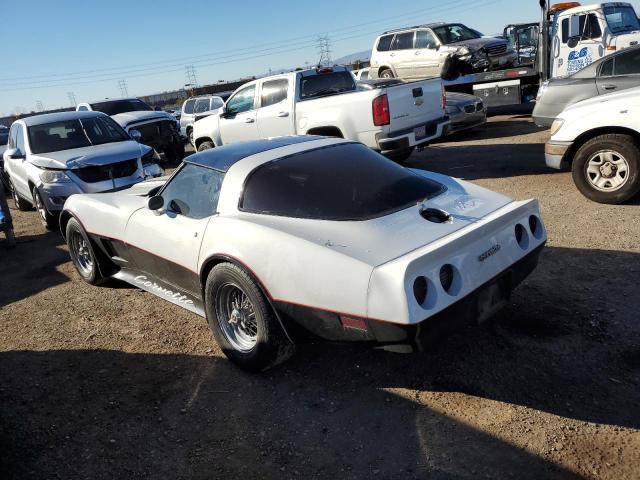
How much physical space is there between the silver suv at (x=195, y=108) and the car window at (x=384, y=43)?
5522 mm

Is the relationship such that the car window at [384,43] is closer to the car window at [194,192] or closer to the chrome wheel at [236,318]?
the car window at [194,192]

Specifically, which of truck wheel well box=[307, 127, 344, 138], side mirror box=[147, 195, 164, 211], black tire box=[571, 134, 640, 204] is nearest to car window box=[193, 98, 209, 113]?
truck wheel well box=[307, 127, 344, 138]

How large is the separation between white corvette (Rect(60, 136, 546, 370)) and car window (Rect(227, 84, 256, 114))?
19.3ft

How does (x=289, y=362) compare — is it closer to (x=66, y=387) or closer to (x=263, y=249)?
(x=263, y=249)

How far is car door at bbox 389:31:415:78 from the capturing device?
15.2m

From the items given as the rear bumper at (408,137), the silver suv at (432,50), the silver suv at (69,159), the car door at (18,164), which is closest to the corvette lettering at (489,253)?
the rear bumper at (408,137)

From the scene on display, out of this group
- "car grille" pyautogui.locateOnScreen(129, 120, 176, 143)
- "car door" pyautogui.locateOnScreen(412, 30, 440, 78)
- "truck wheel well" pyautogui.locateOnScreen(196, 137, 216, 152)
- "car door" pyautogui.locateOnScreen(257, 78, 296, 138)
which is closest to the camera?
"car door" pyautogui.locateOnScreen(257, 78, 296, 138)

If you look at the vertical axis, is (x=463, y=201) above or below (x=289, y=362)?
above

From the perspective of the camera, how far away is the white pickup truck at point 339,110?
26.3 feet

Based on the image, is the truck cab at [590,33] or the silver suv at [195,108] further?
the silver suv at [195,108]

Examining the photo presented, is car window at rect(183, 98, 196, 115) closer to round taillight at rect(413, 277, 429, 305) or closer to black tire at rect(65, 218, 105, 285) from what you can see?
black tire at rect(65, 218, 105, 285)

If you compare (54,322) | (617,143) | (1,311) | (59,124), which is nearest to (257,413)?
(54,322)

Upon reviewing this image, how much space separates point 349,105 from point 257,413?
6036 millimetres

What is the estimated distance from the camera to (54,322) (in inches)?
185
